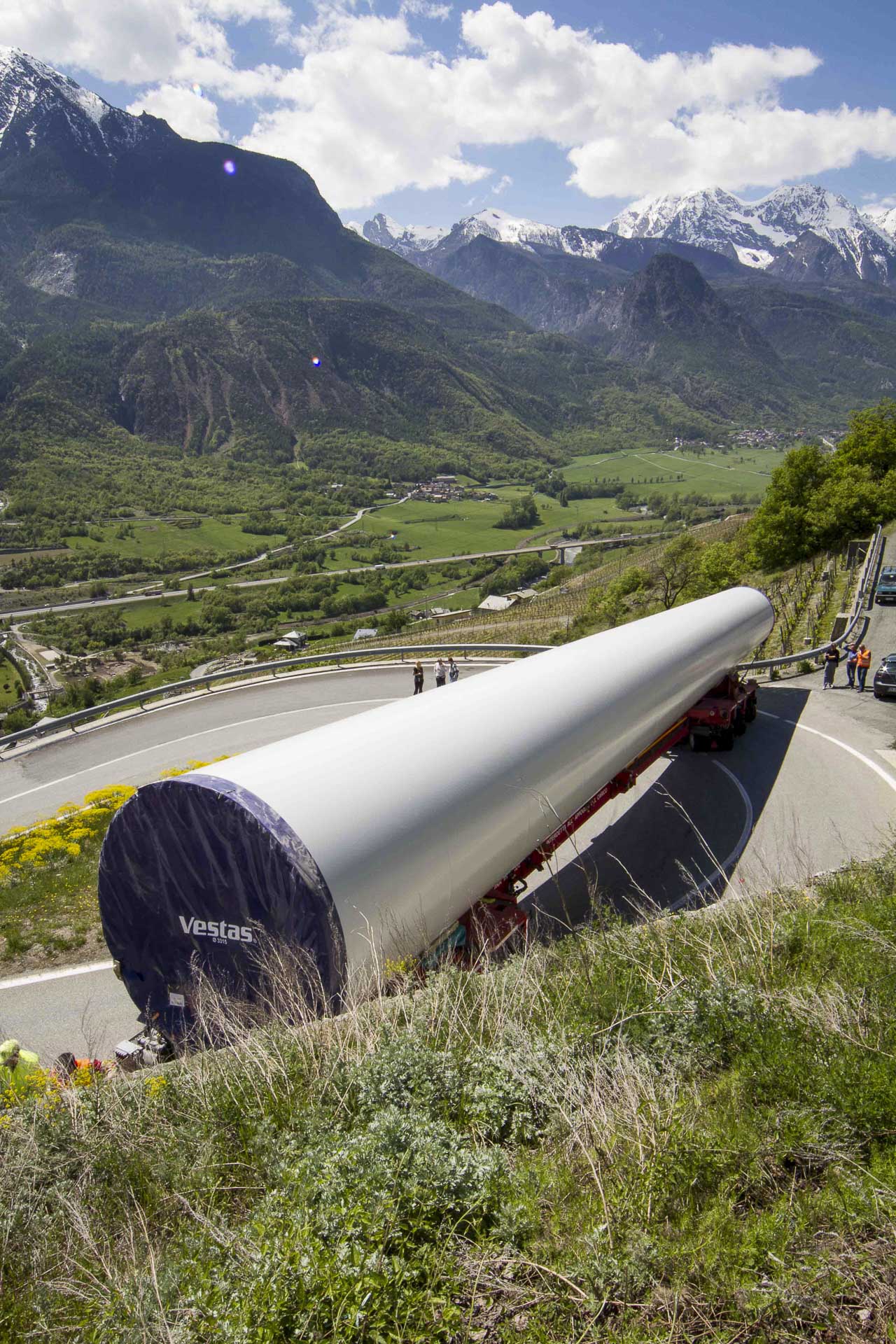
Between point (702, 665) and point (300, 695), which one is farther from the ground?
point (702, 665)

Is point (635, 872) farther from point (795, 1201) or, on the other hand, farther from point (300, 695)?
point (300, 695)

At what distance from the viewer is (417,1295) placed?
2.72 metres

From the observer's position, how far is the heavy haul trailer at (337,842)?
5.30 m

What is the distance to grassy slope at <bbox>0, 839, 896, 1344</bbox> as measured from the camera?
8.87ft

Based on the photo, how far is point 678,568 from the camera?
4119cm

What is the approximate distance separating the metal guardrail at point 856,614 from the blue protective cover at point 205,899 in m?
13.4

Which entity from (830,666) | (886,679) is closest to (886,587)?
(830,666)

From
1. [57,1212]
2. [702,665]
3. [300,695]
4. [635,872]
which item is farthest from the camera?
[300,695]

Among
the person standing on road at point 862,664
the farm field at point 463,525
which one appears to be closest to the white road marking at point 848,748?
the person standing on road at point 862,664

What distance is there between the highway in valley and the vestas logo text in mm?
1330

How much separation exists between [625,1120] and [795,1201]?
79 centimetres

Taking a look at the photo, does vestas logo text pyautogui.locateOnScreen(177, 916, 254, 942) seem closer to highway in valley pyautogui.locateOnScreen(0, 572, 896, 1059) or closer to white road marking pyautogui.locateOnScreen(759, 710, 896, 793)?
highway in valley pyautogui.locateOnScreen(0, 572, 896, 1059)

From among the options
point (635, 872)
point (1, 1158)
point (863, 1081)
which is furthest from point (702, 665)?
point (1, 1158)

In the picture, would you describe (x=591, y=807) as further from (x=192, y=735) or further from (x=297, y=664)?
(x=297, y=664)
